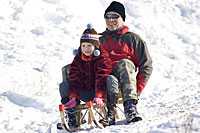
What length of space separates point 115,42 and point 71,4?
7980mm

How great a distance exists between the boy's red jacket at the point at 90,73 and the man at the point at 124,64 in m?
0.09

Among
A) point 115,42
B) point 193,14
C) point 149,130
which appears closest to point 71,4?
point 193,14

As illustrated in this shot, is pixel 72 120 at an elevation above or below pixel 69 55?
below

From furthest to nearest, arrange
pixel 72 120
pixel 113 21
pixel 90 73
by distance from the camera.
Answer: pixel 113 21, pixel 72 120, pixel 90 73

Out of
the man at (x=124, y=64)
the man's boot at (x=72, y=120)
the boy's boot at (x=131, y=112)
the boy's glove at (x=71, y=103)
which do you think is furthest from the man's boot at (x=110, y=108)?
the man's boot at (x=72, y=120)

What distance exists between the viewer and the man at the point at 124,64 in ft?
12.1

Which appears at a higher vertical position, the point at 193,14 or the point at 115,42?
the point at 193,14

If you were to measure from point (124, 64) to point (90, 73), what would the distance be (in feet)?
1.31

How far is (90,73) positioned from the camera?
3.89 meters

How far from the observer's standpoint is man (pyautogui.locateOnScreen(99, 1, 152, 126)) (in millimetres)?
3688

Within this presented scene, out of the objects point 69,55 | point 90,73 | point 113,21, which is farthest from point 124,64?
point 69,55

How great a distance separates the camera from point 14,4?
36.6ft

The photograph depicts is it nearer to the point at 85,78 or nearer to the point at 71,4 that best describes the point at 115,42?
the point at 85,78

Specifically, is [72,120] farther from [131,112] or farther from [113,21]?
[113,21]
